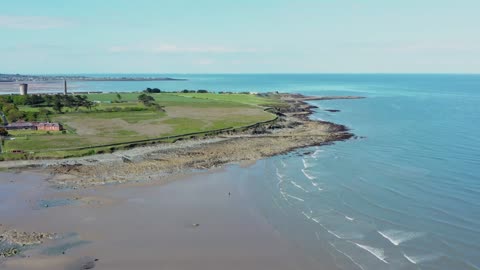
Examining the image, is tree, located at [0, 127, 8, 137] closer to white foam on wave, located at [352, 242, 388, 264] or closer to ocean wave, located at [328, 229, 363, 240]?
ocean wave, located at [328, 229, 363, 240]

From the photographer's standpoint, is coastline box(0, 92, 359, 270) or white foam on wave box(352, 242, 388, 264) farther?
coastline box(0, 92, 359, 270)

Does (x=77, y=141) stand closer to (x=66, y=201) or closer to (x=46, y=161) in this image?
(x=46, y=161)

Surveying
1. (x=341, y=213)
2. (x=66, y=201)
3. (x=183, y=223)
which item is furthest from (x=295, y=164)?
(x=66, y=201)

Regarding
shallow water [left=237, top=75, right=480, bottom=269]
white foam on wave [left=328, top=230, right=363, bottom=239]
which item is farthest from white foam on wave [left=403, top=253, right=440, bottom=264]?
white foam on wave [left=328, top=230, right=363, bottom=239]

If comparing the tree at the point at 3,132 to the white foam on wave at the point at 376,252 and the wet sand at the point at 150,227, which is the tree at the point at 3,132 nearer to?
the wet sand at the point at 150,227

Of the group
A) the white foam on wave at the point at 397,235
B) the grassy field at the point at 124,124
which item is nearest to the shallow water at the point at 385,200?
the white foam on wave at the point at 397,235

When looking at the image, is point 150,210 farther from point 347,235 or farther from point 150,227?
point 347,235
